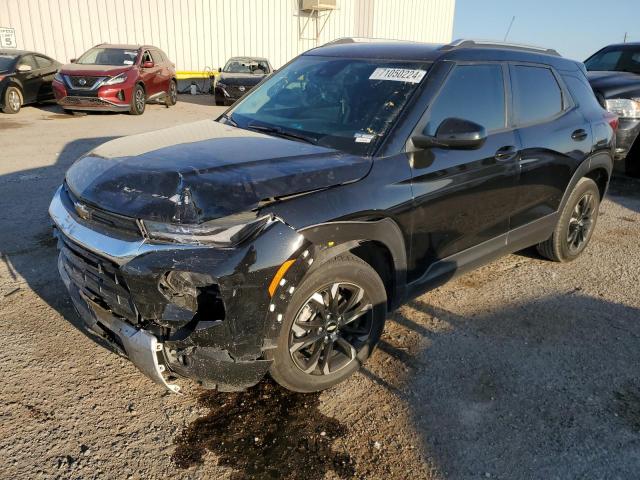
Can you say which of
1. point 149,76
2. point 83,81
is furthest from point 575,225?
point 149,76

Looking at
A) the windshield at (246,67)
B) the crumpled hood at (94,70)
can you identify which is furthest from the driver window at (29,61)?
the windshield at (246,67)

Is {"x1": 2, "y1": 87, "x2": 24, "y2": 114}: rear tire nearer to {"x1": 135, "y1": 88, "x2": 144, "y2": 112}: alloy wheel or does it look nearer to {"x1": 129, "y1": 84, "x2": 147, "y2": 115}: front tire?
{"x1": 129, "y1": 84, "x2": 147, "y2": 115}: front tire

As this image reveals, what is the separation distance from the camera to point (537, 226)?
418 centimetres

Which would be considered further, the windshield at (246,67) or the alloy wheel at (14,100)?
the windshield at (246,67)

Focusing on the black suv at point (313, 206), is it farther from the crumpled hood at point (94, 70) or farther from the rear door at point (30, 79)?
the rear door at point (30, 79)

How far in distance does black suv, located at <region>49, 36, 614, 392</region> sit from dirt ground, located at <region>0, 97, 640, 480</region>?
0.27m

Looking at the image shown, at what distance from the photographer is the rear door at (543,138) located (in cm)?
379

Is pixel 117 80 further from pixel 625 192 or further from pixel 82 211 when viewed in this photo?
pixel 82 211

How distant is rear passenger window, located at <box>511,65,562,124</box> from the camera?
3779 mm

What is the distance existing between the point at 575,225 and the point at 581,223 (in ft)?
0.30

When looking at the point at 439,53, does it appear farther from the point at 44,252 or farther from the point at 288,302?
the point at 44,252

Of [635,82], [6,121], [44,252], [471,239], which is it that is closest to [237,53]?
[6,121]

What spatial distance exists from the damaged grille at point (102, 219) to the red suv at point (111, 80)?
1116 centimetres

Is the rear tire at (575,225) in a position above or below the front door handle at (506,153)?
below
